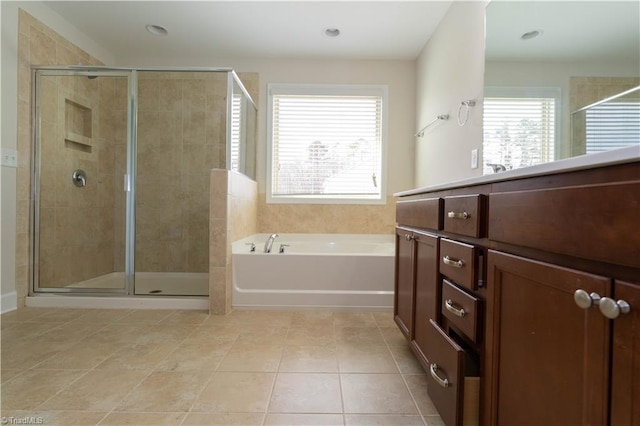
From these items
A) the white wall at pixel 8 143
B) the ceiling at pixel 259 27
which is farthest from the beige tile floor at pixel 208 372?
the ceiling at pixel 259 27

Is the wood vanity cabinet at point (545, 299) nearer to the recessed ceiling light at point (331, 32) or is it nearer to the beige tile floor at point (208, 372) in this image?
the beige tile floor at point (208, 372)

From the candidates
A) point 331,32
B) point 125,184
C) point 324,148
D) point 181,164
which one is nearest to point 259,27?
point 331,32

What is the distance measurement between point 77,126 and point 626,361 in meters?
3.66

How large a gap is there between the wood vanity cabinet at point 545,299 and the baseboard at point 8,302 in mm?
2789

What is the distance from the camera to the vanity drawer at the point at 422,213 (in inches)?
45.3

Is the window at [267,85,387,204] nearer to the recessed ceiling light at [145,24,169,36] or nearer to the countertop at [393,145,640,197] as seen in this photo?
the recessed ceiling light at [145,24,169,36]

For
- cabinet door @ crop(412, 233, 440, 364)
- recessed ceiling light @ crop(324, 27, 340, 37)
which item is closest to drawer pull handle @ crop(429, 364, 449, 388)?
cabinet door @ crop(412, 233, 440, 364)

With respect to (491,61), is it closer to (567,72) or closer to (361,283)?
(567,72)

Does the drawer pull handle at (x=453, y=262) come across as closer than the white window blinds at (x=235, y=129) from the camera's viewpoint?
Yes

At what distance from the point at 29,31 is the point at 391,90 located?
3040 millimetres

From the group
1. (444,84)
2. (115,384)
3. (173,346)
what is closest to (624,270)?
(115,384)

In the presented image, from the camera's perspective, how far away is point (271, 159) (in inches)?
125

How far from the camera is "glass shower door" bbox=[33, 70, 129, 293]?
240cm

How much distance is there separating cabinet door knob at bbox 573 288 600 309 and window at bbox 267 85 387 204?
2.68 metres
